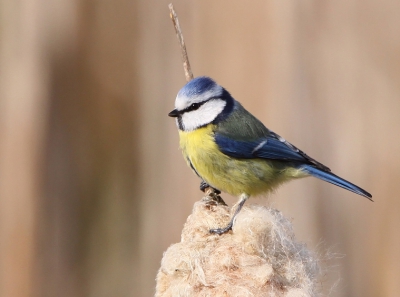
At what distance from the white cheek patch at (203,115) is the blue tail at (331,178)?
1.00ft

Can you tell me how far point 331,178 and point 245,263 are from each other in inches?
23.6

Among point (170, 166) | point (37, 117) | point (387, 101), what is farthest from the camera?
point (170, 166)

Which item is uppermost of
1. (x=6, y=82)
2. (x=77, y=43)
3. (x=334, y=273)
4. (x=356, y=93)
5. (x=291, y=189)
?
(x=77, y=43)

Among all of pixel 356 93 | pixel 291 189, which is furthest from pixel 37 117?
pixel 356 93

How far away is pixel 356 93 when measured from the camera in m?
1.57

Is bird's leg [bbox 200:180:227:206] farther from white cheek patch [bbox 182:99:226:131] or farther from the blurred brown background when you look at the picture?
the blurred brown background

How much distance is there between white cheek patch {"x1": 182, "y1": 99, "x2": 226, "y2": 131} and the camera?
1393mm

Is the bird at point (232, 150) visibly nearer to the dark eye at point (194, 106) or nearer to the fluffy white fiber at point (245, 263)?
the dark eye at point (194, 106)

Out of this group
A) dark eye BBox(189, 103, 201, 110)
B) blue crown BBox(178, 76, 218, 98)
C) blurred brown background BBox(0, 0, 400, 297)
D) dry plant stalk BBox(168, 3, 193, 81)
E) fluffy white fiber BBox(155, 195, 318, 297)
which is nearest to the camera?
fluffy white fiber BBox(155, 195, 318, 297)

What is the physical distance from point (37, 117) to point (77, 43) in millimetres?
302

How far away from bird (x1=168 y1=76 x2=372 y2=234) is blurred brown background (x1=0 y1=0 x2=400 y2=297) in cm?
22

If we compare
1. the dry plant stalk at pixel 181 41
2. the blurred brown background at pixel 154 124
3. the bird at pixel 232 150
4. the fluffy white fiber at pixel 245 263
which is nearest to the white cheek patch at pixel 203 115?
the bird at pixel 232 150

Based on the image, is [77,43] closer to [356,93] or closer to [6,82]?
[6,82]

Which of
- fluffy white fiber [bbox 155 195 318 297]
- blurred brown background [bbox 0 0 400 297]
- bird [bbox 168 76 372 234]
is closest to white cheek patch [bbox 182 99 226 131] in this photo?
bird [bbox 168 76 372 234]
